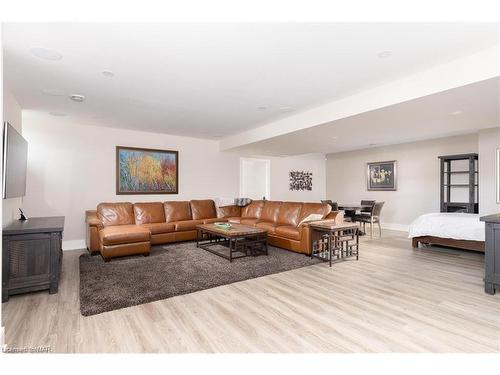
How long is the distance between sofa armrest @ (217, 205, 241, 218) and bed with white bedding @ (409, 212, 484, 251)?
3.68m

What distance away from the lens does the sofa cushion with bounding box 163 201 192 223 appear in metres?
5.84

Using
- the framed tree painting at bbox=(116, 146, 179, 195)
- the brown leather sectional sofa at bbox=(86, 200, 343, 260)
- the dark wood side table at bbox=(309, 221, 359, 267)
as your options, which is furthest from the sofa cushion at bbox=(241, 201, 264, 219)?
the dark wood side table at bbox=(309, 221, 359, 267)

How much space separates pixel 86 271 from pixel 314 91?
3830 millimetres

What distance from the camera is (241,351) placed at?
188 centimetres

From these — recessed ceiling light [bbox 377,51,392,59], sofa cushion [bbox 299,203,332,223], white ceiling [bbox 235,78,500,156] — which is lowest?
sofa cushion [bbox 299,203,332,223]

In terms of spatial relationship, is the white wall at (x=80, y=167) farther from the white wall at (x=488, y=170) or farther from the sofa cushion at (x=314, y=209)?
the white wall at (x=488, y=170)

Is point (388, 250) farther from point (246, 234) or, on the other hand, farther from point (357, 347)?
point (357, 347)

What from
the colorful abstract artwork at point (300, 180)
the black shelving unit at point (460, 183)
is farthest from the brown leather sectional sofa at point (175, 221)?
the black shelving unit at point (460, 183)

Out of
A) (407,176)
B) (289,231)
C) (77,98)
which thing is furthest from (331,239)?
(407,176)

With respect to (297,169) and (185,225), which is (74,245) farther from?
(297,169)

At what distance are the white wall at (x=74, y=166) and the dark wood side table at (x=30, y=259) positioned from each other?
2.41 m

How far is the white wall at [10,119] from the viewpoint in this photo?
325cm

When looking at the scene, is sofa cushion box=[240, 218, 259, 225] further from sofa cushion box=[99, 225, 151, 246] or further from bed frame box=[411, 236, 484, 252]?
bed frame box=[411, 236, 484, 252]

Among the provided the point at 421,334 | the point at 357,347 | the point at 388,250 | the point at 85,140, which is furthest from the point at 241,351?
the point at 85,140
